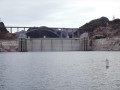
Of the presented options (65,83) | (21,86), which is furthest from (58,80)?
(21,86)

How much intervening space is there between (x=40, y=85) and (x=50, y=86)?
5.35 feet

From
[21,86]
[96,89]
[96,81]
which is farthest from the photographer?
[96,81]

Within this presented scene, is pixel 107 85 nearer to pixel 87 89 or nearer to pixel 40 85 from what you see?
pixel 87 89

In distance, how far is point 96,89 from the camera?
4688cm

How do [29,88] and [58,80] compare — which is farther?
[58,80]

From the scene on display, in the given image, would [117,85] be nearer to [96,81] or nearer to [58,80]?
[96,81]

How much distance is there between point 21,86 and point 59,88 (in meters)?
5.62

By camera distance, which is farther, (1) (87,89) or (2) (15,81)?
(2) (15,81)

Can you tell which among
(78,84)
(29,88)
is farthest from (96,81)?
(29,88)

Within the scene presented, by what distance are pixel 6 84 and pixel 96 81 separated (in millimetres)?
13563

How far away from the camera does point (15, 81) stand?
2192 inches

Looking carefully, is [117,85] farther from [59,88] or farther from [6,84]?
[6,84]

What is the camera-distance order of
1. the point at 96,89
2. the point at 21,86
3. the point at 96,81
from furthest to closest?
1. the point at 96,81
2. the point at 21,86
3. the point at 96,89

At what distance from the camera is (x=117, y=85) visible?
5000 centimetres
